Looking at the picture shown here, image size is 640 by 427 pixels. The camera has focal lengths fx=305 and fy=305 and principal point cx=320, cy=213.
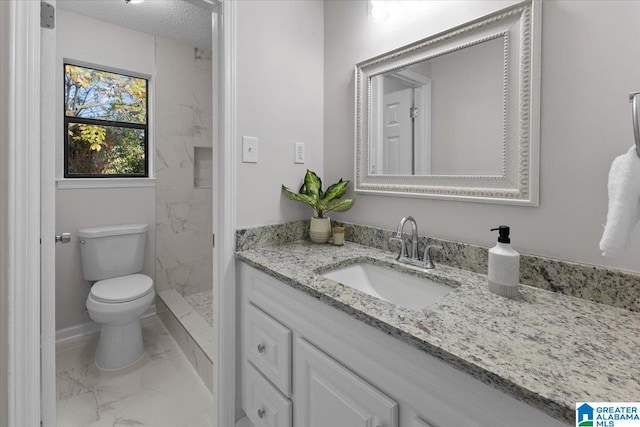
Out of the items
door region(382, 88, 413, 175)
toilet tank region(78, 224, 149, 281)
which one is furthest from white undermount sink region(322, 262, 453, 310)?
toilet tank region(78, 224, 149, 281)

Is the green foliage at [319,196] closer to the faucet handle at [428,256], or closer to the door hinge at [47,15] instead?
the faucet handle at [428,256]

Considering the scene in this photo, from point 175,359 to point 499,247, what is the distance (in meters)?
2.03

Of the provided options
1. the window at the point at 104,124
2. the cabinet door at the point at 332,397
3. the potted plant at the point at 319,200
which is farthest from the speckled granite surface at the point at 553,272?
the window at the point at 104,124

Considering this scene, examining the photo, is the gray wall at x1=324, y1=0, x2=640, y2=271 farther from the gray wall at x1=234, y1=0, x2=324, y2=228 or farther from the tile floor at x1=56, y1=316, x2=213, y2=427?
the tile floor at x1=56, y1=316, x2=213, y2=427

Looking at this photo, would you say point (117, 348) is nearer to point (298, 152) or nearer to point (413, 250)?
point (298, 152)

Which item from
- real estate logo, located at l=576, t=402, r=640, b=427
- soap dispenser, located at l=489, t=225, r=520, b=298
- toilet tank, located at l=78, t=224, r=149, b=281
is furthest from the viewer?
toilet tank, located at l=78, t=224, r=149, b=281

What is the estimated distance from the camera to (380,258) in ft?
4.19

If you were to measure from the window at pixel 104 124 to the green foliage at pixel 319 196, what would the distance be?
1.71 m

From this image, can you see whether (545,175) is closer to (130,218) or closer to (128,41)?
(130,218)

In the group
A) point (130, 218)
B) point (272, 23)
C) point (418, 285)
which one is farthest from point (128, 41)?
point (418, 285)

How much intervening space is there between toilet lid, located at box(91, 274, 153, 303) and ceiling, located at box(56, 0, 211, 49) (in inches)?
71.4

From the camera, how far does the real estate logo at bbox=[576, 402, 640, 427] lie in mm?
449

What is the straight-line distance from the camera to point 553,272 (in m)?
0.93

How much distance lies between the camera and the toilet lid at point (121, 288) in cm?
186
